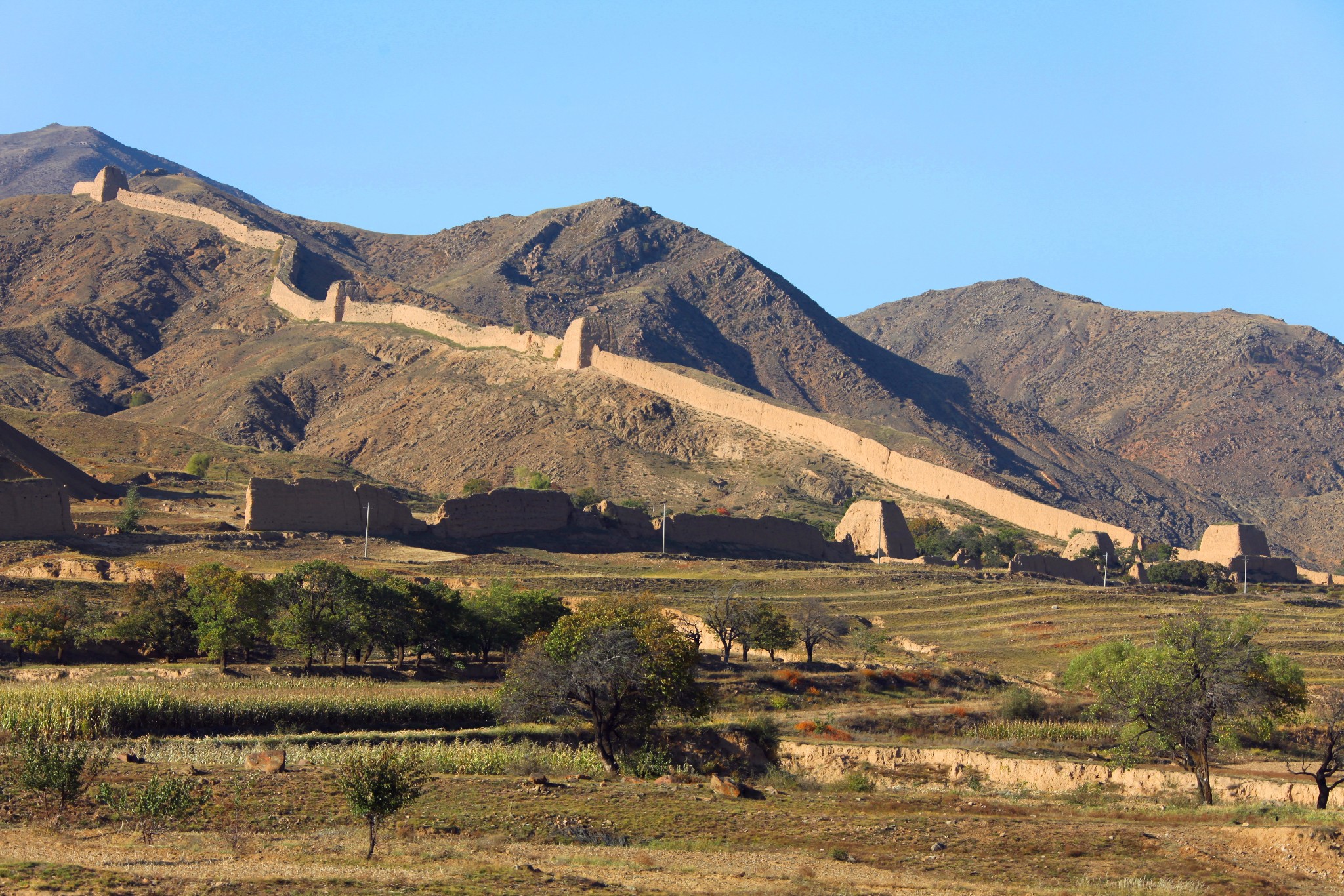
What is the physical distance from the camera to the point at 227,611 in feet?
115

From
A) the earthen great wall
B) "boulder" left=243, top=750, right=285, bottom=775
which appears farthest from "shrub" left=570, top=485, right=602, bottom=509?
"boulder" left=243, top=750, right=285, bottom=775

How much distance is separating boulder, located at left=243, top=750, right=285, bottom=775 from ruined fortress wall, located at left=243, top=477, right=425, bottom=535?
32.3 m

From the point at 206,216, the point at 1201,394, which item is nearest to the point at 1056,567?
the point at 206,216

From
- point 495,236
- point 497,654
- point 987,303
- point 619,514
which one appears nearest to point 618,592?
point 497,654

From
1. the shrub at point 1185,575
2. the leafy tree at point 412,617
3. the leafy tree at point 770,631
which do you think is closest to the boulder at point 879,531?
the shrub at point 1185,575

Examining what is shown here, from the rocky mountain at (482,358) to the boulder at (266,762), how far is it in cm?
5162

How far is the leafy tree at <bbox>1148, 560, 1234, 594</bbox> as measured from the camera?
66.8 meters

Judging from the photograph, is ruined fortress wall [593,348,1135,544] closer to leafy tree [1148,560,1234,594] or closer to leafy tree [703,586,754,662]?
leafy tree [1148,560,1234,594]

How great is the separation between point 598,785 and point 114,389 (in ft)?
264

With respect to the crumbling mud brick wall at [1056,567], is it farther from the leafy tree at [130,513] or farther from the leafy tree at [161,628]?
the leafy tree at [161,628]

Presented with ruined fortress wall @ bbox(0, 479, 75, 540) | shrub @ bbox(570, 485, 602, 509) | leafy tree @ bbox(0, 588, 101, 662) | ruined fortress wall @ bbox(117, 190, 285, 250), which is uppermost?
ruined fortress wall @ bbox(117, 190, 285, 250)

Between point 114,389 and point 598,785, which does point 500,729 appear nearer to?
point 598,785

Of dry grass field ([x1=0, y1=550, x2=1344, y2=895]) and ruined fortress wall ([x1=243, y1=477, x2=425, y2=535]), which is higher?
ruined fortress wall ([x1=243, y1=477, x2=425, y2=535])

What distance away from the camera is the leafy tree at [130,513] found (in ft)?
172
